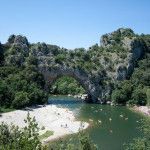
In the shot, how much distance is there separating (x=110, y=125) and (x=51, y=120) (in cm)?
1281

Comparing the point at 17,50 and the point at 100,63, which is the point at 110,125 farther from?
the point at 17,50

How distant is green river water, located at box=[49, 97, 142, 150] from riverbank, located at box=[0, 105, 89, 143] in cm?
281

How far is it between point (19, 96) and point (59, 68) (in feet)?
115

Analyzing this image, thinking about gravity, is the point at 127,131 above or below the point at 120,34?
below

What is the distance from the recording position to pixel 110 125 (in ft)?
260

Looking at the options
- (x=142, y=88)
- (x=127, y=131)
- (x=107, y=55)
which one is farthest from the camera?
(x=107, y=55)

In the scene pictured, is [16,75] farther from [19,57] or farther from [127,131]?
[127,131]

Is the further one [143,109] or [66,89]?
[66,89]

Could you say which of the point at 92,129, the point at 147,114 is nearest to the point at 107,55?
the point at 147,114

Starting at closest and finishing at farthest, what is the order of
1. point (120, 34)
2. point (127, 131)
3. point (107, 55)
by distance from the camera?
point (127, 131)
point (107, 55)
point (120, 34)

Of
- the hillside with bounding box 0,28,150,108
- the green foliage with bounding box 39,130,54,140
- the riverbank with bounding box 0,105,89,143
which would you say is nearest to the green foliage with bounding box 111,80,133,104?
the hillside with bounding box 0,28,150,108

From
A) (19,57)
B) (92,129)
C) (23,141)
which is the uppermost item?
(19,57)

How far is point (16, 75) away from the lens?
107 m

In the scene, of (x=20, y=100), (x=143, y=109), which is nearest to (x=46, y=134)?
(x=20, y=100)
